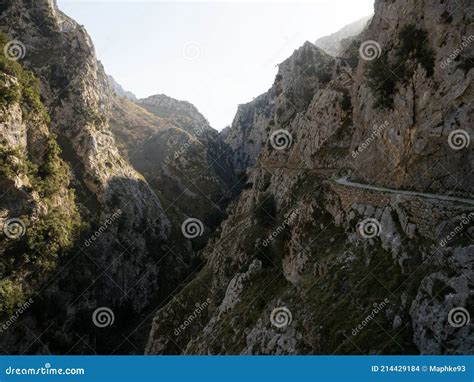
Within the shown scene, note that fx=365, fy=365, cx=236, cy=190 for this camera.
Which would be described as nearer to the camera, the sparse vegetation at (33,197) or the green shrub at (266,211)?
the green shrub at (266,211)

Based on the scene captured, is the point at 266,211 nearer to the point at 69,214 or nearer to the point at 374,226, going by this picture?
the point at 374,226

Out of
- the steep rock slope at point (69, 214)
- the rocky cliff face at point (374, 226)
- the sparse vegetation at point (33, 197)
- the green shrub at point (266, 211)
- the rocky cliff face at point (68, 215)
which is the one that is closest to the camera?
the rocky cliff face at point (374, 226)

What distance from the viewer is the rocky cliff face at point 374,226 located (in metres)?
15.5

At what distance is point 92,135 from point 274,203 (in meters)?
58.9

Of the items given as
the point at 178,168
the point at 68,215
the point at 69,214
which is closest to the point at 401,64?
the point at 68,215

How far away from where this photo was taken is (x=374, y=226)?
74.0 ft

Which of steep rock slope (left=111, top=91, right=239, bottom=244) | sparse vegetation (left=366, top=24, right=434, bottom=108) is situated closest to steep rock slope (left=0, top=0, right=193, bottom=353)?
steep rock slope (left=111, top=91, right=239, bottom=244)

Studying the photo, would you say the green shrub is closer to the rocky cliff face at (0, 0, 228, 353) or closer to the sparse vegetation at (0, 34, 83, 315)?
the rocky cliff face at (0, 0, 228, 353)

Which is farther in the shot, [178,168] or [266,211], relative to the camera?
[178,168]

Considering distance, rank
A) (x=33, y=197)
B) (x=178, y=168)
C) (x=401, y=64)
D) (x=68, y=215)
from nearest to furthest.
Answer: (x=401, y=64), (x=33, y=197), (x=68, y=215), (x=178, y=168)

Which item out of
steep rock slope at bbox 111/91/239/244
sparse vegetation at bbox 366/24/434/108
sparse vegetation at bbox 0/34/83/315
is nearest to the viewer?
sparse vegetation at bbox 366/24/434/108

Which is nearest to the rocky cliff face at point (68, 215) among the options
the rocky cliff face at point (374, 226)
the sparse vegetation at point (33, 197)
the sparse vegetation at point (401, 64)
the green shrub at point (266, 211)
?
the sparse vegetation at point (33, 197)

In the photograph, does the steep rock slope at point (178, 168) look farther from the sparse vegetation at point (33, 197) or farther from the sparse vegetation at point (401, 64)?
the sparse vegetation at point (401, 64)

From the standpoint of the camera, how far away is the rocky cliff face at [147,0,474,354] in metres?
15.5
